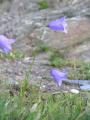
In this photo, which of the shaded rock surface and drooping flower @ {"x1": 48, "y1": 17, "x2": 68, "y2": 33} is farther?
the shaded rock surface

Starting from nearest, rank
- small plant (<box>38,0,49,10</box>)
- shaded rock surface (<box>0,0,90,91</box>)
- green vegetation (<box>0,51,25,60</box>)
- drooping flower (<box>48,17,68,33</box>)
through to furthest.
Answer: drooping flower (<box>48,17,68,33</box>), green vegetation (<box>0,51,25,60</box>), shaded rock surface (<box>0,0,90,91</box>), small plant (<box>38,0,49,10</box>)

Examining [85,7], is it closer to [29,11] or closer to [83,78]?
[29,11]

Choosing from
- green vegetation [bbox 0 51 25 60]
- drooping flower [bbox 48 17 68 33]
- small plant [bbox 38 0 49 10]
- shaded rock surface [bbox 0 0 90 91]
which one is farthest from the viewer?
small plant [bbox 38 0 49 10]

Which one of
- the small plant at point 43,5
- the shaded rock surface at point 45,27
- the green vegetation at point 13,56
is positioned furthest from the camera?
the small plant at point 43,5

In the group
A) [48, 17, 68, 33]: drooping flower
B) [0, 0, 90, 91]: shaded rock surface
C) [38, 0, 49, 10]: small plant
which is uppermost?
[38, 0, 49, 10]: small plant

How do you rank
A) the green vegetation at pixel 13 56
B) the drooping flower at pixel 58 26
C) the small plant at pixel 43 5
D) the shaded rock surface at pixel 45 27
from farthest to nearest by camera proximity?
the small plant at pixel 43 5 < the shaded rock surface at pixel 45 27 < the green vegetation at pixel 13 56 < the drooping flower at pixel 58 26

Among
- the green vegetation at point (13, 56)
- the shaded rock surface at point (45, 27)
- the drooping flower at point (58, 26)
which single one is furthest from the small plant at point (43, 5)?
the drooping flower at point (58, 26)

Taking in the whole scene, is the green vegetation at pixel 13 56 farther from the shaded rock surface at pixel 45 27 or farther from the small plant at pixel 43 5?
the small plant at pixel 43 5

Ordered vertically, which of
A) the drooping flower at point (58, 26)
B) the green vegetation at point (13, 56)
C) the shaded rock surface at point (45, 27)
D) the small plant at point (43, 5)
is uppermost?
the small plant at point (43, 5)

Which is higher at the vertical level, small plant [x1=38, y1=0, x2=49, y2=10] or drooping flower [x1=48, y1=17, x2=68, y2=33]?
small plant [x1=38, y1=0, x2=49, y2=10]

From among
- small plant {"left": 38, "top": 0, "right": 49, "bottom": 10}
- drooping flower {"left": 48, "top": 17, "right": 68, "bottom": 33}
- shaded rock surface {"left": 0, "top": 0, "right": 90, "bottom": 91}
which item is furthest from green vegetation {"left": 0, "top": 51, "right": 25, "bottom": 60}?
drooping flower {"left": 48, "top": 17, "right": 68, "bottom": 33}

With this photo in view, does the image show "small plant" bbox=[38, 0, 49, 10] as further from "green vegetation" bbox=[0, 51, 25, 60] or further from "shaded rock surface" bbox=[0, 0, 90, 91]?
"green vegetation" bbox=[0, 51, 25, 60]

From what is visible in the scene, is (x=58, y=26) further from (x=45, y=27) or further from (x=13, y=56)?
(x=45, y=27)
